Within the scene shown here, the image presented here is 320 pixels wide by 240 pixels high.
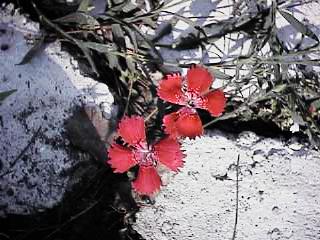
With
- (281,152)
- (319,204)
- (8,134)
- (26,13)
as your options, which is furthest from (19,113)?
(319,204)

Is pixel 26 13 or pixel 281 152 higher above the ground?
pixel 26 13

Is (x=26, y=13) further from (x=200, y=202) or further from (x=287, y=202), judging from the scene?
(x=287, y=202)

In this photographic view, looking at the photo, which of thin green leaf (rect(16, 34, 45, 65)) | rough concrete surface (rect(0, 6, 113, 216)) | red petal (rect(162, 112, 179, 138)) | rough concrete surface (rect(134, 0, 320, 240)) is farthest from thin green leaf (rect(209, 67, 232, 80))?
thin green leaf (rect(16, 34, 45, 65))

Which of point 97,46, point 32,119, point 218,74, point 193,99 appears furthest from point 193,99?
point 32,119

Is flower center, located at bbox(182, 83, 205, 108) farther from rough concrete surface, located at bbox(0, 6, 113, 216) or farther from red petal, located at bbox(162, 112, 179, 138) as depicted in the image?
rough concrete surface, located at bbox(0, 6, 113, 216)

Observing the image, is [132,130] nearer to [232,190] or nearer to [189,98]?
[189,98]

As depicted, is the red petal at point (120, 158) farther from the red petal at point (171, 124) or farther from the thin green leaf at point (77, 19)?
the thin green leaf at point (77, 19)

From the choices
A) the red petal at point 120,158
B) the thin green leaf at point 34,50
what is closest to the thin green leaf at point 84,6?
the thin green leaf at point 34,50
